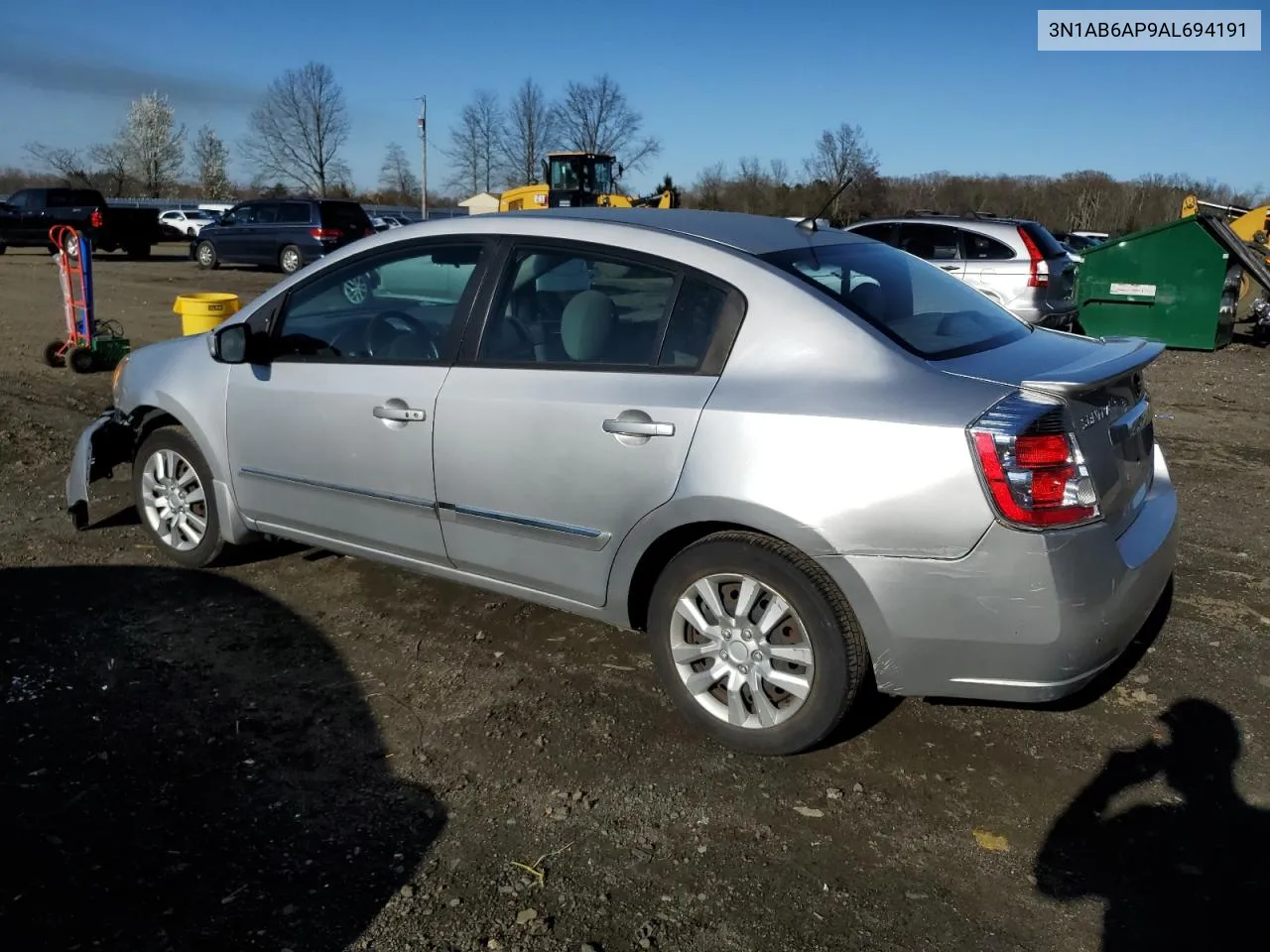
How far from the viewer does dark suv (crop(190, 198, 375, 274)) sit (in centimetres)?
2486

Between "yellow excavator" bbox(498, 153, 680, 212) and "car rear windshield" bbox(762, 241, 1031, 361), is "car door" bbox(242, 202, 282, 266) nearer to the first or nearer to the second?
"yellow excavator" bbox(498, 153, 680, 212)

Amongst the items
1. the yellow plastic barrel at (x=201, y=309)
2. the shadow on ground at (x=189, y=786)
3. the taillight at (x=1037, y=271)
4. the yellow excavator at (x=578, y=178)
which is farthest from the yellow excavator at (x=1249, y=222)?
the shadow on ground at (x=189, y=786)

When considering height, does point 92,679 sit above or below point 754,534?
below

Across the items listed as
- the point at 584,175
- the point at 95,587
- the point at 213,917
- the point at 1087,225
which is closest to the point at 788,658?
the point at 213,917

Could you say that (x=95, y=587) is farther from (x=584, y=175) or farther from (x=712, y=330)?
(x=584, y=175)

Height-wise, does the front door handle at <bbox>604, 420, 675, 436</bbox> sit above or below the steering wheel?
below

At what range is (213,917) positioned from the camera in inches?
103

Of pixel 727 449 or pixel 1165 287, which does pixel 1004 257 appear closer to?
pixel 1165 287

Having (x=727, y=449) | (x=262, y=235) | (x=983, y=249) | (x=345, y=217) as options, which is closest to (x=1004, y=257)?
(x=983, y=249)

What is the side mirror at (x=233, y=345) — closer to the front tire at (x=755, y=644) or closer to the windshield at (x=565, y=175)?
the front tire at (x=755, y=644)

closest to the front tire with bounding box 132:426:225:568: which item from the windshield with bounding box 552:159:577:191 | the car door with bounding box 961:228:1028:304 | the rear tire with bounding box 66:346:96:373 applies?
the rear tire with bounding box 66:346:96:373

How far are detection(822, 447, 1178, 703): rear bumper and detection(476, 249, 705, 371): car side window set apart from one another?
3.14 ft

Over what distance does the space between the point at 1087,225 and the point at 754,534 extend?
57213mm

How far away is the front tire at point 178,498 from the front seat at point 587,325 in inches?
79.9
